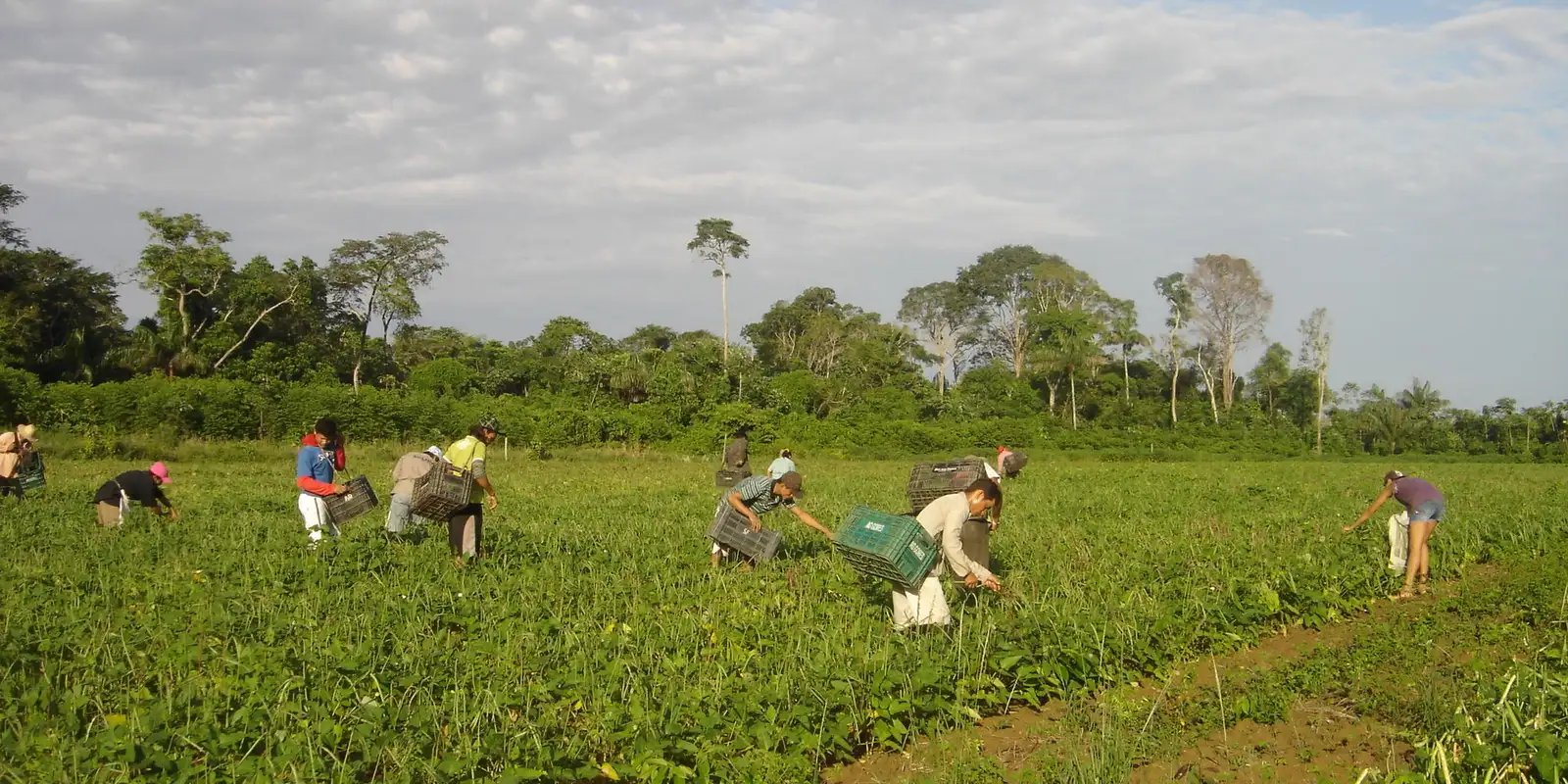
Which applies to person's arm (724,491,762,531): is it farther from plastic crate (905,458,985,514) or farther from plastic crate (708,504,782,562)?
plastic crate (905,458,985,514)

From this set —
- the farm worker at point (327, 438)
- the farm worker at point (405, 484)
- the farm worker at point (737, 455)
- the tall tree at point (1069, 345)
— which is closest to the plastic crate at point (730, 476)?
the farm worker at point (737, 455)

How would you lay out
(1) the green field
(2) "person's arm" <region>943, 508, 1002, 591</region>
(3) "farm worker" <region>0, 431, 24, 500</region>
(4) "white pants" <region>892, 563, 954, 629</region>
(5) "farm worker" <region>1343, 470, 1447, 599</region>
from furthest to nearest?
(3) "farm worker" <region>0, 431, 24, 500</region>, (5) "farm worker" <region>1343, 470, 1447, 599</region>, (4) "white pants" <region>892, 563, 954, 629</region>, (2) "person's arm" <region>943, 508, 1002, 591</region>, (1) the green field

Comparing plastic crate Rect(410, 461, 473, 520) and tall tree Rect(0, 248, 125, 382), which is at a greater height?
tall tree Rect(0, 248, 125, 382)

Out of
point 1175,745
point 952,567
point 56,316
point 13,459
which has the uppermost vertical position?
point 56,316

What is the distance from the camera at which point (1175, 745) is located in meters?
6.17

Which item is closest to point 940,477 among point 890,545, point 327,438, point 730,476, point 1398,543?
point 890,545

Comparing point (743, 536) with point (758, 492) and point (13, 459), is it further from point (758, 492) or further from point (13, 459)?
point (13, 459)

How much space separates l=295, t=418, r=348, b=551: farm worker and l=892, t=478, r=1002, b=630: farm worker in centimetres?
597

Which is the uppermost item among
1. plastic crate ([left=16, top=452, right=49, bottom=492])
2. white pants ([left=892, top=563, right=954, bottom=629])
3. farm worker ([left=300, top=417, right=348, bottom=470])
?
farm worker ([left=300, top=417, right=348, bottom=470])

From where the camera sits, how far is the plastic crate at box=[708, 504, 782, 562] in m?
10.5

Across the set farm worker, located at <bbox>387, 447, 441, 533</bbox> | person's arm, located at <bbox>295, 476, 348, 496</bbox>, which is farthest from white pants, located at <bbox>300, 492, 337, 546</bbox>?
farm worker, located at <bbox>387, 447, 441, 533</bbox>

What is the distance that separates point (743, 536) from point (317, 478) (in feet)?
14.2

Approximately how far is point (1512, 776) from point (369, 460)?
28.2 metres

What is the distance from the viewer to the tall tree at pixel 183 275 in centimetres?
3919
